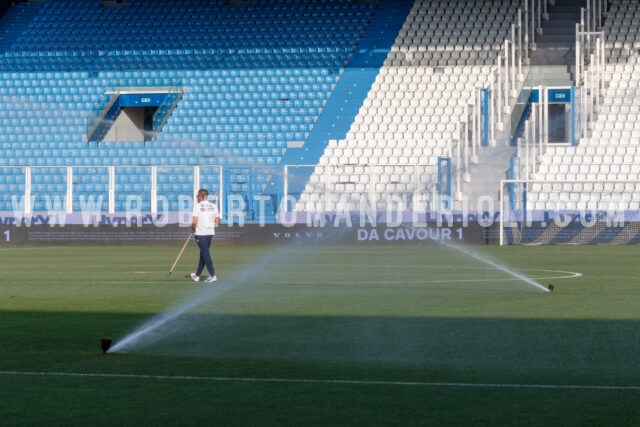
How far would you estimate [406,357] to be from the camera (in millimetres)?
10539

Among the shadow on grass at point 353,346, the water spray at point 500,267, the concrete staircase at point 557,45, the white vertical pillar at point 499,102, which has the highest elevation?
the concrete staircase at point 557,45

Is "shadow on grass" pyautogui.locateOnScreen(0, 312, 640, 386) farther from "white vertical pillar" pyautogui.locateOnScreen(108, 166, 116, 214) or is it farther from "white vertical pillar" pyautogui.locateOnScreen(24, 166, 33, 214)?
"white vertical pillar" pyautogui.locateOnScreen(24, 166, 33, 214)

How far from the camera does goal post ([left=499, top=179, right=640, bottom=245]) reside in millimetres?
36656

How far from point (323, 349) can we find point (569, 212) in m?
26.9

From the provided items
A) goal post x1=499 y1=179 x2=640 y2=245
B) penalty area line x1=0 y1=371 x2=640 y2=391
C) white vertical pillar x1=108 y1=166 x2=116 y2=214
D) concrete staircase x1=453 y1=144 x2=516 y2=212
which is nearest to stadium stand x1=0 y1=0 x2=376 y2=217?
white vertical pillar x1=108 y1=166 x2=116 y2=214

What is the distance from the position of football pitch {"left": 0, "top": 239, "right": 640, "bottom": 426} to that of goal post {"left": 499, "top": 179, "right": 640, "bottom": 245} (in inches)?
551

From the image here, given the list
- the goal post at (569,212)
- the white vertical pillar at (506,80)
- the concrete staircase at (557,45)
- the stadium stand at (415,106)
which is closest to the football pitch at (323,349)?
the stadium stand at (415,106)

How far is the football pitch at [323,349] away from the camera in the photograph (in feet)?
25.9

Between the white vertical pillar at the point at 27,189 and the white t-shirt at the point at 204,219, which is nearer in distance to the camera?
the white t-shirt at the point at 204,219

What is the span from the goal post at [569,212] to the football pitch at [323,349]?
1400cm

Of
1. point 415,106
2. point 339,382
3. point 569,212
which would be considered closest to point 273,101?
point 415,106

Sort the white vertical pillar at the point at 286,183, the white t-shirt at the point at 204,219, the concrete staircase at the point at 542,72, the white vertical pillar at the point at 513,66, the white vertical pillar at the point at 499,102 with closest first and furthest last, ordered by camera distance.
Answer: the white t-shirt at the point at 204,219
the white vertical pillar at the point at 286,183
the concrete staircase at the point at 542,72
the white vertical pillar at the point at 499,102
the white vertical pillar at the point at 513,66

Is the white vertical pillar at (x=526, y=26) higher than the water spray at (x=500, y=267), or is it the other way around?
the white vertical pillar at (x=526, y=26)

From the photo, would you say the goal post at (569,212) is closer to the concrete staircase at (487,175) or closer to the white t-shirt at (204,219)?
the concrete staircase at (487,175)
